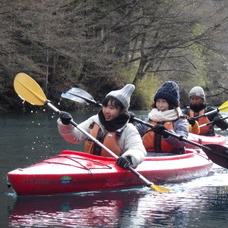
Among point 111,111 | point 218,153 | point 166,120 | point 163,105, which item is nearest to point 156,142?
point 166,120

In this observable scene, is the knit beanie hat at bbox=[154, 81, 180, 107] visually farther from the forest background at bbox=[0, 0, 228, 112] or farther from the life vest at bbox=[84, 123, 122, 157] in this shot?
the forest background at bbox=[0, 0, 228, 112]

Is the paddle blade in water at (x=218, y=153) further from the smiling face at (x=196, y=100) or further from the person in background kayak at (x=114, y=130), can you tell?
the smiling face at (x=196, y=100)

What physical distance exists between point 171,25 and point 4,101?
8017 millimetres

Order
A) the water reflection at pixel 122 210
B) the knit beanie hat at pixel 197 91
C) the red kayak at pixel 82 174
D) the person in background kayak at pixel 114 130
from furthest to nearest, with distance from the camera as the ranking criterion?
the knit beanie hat at pixel 197 91, the person in background kayak at pixel 114 130, the red kayak at pixel 82 174, the water reflection at pixel 122 210

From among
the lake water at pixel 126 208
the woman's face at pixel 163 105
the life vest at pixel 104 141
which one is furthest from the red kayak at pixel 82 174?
the woman's face at pixel 163 105

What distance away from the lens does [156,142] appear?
26.9 feet

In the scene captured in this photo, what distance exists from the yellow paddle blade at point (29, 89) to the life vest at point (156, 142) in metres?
1.45

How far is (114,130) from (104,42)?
20.1 m

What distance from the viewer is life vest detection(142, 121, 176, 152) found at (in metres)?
8.17

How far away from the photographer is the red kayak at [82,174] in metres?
6.08

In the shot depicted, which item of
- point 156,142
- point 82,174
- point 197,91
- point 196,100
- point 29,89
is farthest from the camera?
point 196,100

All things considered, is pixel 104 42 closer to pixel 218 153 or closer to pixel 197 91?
pixel 197 91

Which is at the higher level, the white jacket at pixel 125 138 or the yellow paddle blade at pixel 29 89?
the yellow paddle blade at pixel 29 89

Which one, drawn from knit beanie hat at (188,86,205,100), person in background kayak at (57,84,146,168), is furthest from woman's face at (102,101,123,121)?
knit beanie hat at (188,86,205,100)
